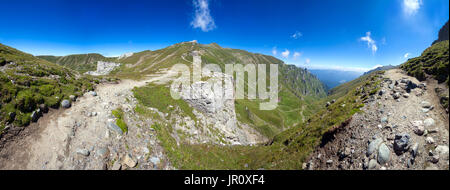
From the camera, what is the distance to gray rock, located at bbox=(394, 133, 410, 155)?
382 inches

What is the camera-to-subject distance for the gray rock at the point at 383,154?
32.9ft

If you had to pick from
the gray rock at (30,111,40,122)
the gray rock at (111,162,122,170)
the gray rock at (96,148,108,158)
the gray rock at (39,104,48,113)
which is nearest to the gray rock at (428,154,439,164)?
the gray rock at (111,162,122,170)

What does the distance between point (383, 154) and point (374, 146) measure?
0.84 meters

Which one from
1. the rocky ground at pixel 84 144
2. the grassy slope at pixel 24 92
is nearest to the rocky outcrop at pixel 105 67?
the grassy slope at pixel 24 92

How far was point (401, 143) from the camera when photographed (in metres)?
9.75

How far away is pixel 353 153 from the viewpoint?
11898mm

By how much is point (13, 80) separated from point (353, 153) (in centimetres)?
3373

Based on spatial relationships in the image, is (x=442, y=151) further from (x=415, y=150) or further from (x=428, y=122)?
(x=428, y=122)

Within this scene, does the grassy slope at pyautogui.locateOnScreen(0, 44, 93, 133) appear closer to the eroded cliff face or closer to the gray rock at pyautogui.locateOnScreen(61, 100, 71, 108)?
the gray rock at pyautogui.locateOnScreen(61, 100, 71, 108)

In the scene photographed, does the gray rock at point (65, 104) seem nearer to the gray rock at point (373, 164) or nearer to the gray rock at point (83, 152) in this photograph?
the gray rock at point (83, 152)
